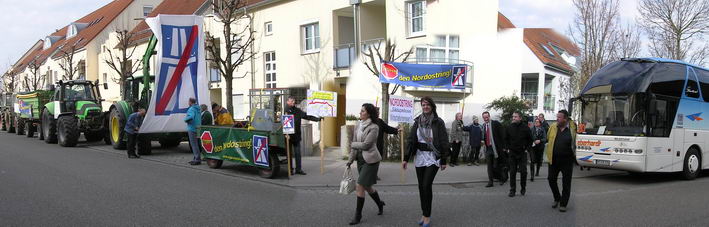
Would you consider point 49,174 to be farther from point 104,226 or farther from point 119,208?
point 104,226

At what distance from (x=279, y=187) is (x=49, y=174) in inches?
198

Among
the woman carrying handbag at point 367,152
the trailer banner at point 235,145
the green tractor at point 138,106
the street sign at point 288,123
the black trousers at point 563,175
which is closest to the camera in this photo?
the woman carrying handbag at point 367,152

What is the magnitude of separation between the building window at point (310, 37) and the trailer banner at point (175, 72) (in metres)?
6.67

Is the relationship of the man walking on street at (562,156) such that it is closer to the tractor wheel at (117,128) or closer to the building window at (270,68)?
the tractor wheel at (117,128)

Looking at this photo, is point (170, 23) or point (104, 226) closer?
point (104, 226)

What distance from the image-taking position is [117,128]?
1585cm

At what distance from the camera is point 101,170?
10898mm

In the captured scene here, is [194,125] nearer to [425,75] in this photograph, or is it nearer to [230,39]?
[425,75]

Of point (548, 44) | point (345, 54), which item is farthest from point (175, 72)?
point (548, 44)

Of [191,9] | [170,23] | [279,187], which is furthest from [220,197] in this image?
[191,9]

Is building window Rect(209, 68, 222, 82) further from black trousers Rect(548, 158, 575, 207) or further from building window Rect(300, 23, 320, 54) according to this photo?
black trousers Rect(548, 158, 575, 207)

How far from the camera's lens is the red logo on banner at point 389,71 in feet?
46.3

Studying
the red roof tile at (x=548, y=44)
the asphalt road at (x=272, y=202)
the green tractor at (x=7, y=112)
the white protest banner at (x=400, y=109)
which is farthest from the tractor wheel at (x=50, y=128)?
the red roof tile at (x=548, y=44)

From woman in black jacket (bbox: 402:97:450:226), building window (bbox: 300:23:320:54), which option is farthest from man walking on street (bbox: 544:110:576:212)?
building window (bbox: 300:23:320:54)
